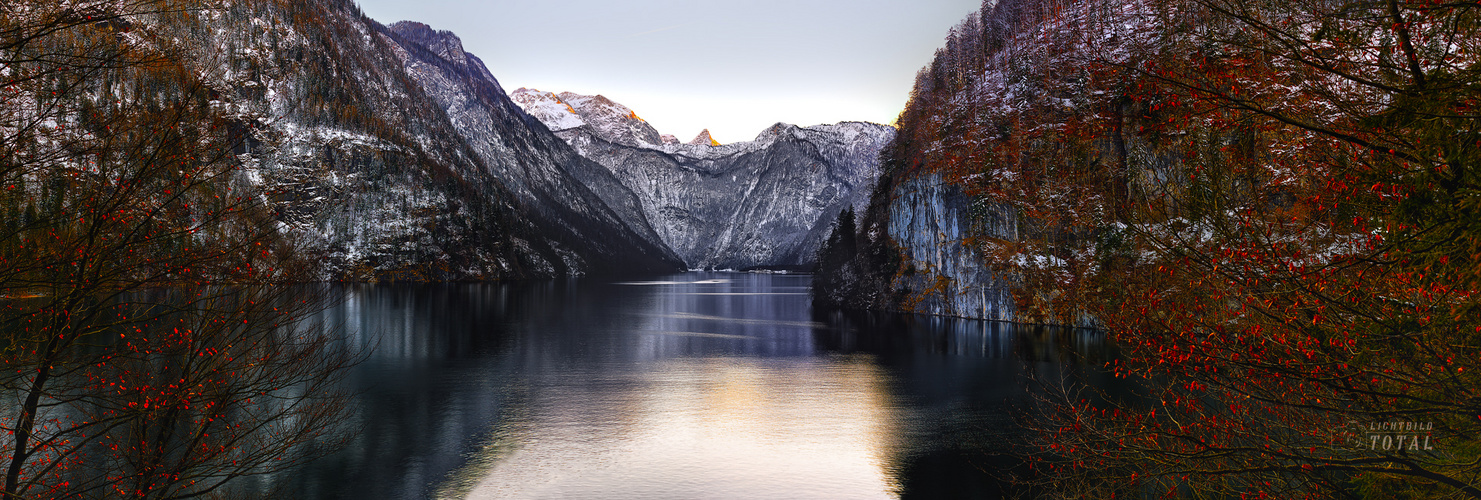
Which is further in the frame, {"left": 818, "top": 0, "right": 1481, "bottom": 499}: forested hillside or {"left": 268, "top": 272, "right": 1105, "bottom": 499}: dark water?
{"left": 268, "top": 272, "right": 1105, "bottom": 499}: dark water

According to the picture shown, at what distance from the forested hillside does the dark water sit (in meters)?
5.73

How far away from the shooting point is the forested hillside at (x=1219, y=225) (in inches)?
273

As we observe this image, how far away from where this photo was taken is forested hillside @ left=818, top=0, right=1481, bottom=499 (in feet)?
22.8

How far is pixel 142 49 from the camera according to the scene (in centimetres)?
804

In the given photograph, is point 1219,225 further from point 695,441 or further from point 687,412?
point 687,412

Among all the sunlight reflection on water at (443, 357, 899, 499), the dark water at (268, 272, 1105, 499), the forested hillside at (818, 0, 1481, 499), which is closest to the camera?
the forested hillside at (818, 0, 1481, 499)

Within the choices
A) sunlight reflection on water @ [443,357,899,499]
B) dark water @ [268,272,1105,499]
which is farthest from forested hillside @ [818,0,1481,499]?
sunlight reflection on water @ [443,357,899,499]

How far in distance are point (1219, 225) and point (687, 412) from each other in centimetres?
2963

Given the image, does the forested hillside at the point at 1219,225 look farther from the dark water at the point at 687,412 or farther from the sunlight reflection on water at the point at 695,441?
the sunlight reflection on water at the point at 695,441

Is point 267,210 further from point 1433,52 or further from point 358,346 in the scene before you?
point 358,346

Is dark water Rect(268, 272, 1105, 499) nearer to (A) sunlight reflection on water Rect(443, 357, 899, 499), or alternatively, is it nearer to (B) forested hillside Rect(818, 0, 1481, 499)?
(A) sunlight reflection on water Rect(443, 357, 899, 499)

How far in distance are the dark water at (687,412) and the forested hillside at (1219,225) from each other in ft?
18.8

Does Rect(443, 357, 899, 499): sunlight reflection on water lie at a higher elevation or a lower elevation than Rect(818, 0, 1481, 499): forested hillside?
lower

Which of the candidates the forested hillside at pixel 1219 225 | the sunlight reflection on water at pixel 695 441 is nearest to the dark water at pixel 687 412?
the sunlight reflection on water at pixel 695 441
